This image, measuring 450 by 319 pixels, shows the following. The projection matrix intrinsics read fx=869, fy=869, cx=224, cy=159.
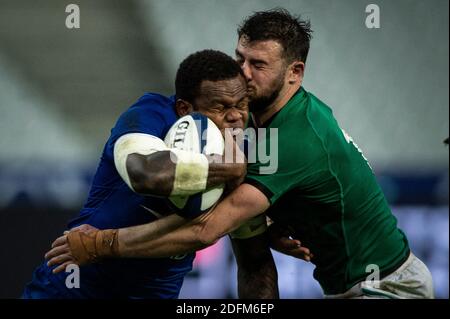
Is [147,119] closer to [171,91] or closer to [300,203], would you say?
[300,203]

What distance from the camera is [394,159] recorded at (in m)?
5.24

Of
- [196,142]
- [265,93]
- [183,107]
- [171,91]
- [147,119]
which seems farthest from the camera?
[171,91]

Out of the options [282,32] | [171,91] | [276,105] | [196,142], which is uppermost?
[171,91]

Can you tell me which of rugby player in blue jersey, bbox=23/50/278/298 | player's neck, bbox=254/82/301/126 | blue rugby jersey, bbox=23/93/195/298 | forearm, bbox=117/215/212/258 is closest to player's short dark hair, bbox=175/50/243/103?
rugby player in blue jersey, bbox=23/50/278/298

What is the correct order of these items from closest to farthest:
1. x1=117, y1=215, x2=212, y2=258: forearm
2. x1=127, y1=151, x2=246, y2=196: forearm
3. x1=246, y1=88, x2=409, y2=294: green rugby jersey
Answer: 1. x1=127, y1=151, x2=246, y2=196: forearm
2. x1=117, y1=215, x2=212, y2=258: forearm
3. x1=246, y1=88, x2=409, y2=294: green rugby jersey

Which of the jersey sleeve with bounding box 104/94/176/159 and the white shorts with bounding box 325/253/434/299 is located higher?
the jersey sleeve with bounding box 104/94/176/159

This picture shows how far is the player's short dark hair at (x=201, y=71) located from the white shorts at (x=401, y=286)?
3.86ft

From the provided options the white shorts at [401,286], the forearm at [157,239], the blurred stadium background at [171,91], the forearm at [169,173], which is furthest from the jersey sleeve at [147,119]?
the blurred stadium background at [171,91]

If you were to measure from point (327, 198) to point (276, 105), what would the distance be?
46cm

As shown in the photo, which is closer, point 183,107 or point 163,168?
point 163,168

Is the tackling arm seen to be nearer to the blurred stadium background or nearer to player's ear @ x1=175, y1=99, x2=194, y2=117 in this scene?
player's ear @ x1=175, y1=99, x2=194, y2=117

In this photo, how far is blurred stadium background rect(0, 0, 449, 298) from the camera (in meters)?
5.00

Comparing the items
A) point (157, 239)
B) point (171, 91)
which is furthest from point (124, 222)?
point (171, 91)

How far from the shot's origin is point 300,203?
3732 millimetres
